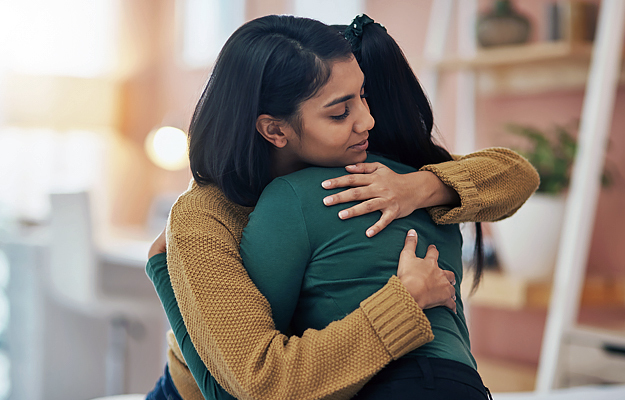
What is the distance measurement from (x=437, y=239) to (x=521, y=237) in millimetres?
1371

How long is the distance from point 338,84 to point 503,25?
172 cm

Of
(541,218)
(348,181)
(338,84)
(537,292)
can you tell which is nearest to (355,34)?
(338,84)

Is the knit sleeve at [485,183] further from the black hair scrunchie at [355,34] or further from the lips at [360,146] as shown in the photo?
the black hair scrunchie at [355,34]

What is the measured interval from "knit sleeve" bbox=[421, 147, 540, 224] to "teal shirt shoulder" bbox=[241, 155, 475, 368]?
16cm

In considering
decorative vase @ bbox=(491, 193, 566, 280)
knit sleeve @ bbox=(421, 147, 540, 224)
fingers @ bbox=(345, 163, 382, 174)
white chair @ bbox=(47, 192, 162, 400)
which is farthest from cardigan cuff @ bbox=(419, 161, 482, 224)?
white chair @ bbox=(47, 192, 162, 400)

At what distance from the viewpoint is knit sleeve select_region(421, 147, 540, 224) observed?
915 mm

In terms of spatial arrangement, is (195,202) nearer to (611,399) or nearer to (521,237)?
(611,399)

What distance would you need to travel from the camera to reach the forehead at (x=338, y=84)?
32.8 inches

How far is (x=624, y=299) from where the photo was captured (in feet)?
6.93

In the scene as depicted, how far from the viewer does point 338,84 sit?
0.84 metres

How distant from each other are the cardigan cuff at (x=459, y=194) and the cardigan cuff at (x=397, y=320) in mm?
201

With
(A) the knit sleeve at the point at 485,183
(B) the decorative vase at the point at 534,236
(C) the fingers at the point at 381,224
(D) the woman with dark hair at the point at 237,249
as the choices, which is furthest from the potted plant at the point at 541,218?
(C) the fingers at the point at 381,224

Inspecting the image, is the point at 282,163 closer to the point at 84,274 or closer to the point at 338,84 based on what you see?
the point at 338,84

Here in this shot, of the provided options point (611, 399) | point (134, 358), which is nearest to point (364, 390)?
point (611, 399)
